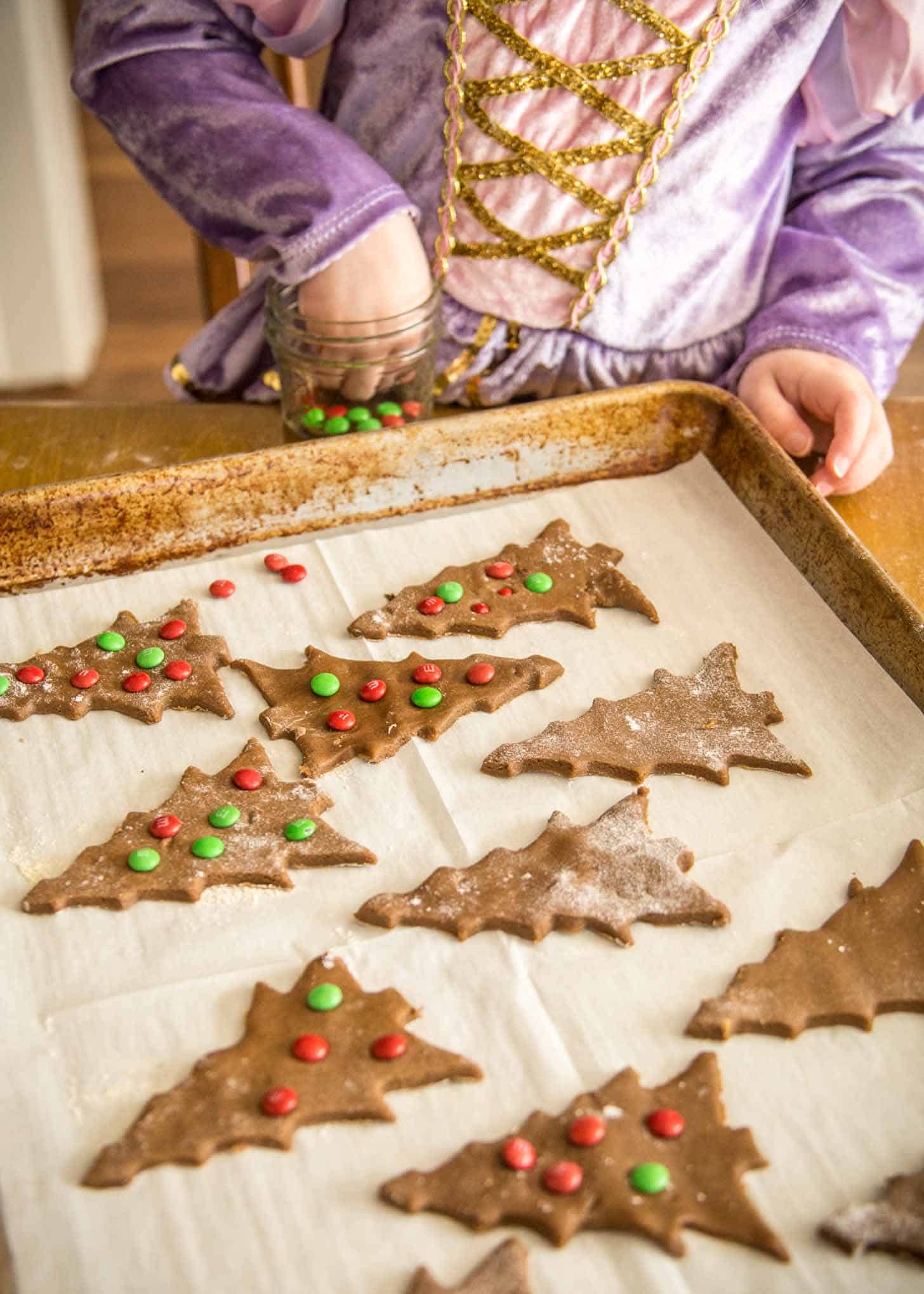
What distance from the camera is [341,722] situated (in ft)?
2.78

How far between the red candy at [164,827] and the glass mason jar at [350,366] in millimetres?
391

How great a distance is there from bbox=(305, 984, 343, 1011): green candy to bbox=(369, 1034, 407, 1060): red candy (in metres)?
0.03

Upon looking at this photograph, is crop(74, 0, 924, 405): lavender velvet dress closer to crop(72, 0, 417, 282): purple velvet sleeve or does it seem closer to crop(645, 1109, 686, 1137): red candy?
crop(72, 0, 417, 282): purple velvet sleeve

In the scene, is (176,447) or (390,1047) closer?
(390,1047)

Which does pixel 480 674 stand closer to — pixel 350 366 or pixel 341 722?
pixel 341 722

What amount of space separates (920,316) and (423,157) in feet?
1.53

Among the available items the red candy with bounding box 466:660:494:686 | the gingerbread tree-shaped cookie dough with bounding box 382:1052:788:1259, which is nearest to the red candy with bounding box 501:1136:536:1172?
the gingerbread tree-shaped cookie dough with bounding box 382:1052:788:1259

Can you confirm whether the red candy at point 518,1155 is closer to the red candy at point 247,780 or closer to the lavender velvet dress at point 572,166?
the red candy at point 247,780

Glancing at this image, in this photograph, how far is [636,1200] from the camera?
0.61 meters

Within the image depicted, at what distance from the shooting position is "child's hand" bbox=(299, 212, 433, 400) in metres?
1.04

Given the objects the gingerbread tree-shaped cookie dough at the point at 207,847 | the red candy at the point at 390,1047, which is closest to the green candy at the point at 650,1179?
the red candy at the point at 390,1047

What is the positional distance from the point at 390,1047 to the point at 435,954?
0.23 ft

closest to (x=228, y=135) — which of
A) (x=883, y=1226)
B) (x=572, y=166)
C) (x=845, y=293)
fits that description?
(x=572, y=166)

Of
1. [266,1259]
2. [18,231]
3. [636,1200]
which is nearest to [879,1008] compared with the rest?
[636,1200]
